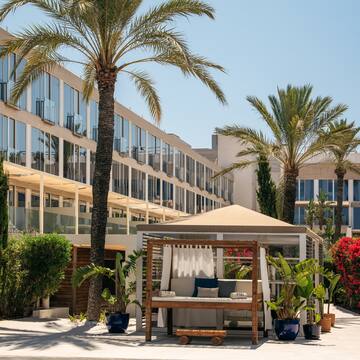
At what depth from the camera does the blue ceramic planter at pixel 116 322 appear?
2108 centimetres

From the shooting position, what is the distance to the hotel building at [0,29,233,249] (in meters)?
37.8

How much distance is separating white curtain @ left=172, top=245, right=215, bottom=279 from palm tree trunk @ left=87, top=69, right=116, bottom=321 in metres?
4.28

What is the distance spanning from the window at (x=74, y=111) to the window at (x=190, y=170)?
87.8 feet

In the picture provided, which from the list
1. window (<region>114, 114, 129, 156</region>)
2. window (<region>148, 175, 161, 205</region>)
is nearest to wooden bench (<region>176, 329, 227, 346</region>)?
window (<region>114, 114, 129, 156</region>)

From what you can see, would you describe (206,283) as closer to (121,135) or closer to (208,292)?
(208,292)

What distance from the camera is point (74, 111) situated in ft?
153

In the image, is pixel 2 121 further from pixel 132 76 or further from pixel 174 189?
pixel 174 189

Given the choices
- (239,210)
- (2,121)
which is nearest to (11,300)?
(239,210)

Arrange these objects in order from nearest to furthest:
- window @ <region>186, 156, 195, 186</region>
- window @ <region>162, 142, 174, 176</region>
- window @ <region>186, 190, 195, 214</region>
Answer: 1. window @ <region>162, 142, 174, 176</region>
2. window @ <region>186, 190, 195, 214</region>
3. window @ <region>186, 156, 195, 186</region>

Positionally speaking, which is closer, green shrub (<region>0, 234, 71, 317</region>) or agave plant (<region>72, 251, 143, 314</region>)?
agave plant (<region>72, 251, 143, 314</region>)

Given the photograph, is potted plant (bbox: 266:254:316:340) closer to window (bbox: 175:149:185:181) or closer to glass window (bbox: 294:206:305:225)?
window (bbox: 175:149:185:181)

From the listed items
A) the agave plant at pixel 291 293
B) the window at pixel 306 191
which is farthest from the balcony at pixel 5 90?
the window at pixel 306 191

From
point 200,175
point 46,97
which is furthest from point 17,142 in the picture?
point 200,175

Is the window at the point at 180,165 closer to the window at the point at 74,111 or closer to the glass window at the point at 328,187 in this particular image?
the glass window at the point at 328,187
